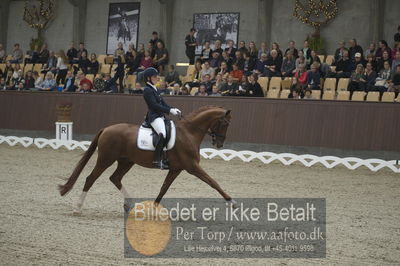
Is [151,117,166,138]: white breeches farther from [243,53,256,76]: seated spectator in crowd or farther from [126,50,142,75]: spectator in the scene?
[126,50,142,75]: spectator

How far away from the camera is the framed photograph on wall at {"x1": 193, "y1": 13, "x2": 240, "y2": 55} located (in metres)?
22.5

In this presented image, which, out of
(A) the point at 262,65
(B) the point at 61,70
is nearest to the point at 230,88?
(A) the point at 262,65

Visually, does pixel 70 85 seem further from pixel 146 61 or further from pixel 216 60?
pixel 216 60

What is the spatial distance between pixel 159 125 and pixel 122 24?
17911 mm

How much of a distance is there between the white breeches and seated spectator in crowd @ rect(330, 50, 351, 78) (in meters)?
10.0

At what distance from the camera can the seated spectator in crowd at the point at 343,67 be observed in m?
17.0

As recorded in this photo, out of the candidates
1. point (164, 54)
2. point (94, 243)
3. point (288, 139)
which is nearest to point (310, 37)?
point (164, 54)

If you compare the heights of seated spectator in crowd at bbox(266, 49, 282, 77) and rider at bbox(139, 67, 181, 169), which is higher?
seated spectator in crowd at bbox(266, 49, 282, 77)

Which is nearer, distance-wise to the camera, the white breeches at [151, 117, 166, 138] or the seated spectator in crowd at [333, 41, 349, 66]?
the white breeches at [151, 117, 166, 138]

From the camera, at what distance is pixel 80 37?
25.8 metres

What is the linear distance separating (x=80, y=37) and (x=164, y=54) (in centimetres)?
674

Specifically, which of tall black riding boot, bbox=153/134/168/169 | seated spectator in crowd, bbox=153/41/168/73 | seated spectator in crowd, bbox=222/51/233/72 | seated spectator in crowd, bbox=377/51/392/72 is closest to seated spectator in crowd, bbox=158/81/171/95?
seated spectator in crowd, bbox=222/51/233/72

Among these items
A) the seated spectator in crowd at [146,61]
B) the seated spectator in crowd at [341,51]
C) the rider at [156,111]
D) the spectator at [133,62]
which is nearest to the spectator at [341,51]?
the seated spectator in crowd at [341,51]

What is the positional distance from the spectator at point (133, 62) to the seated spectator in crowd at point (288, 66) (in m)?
5.08
